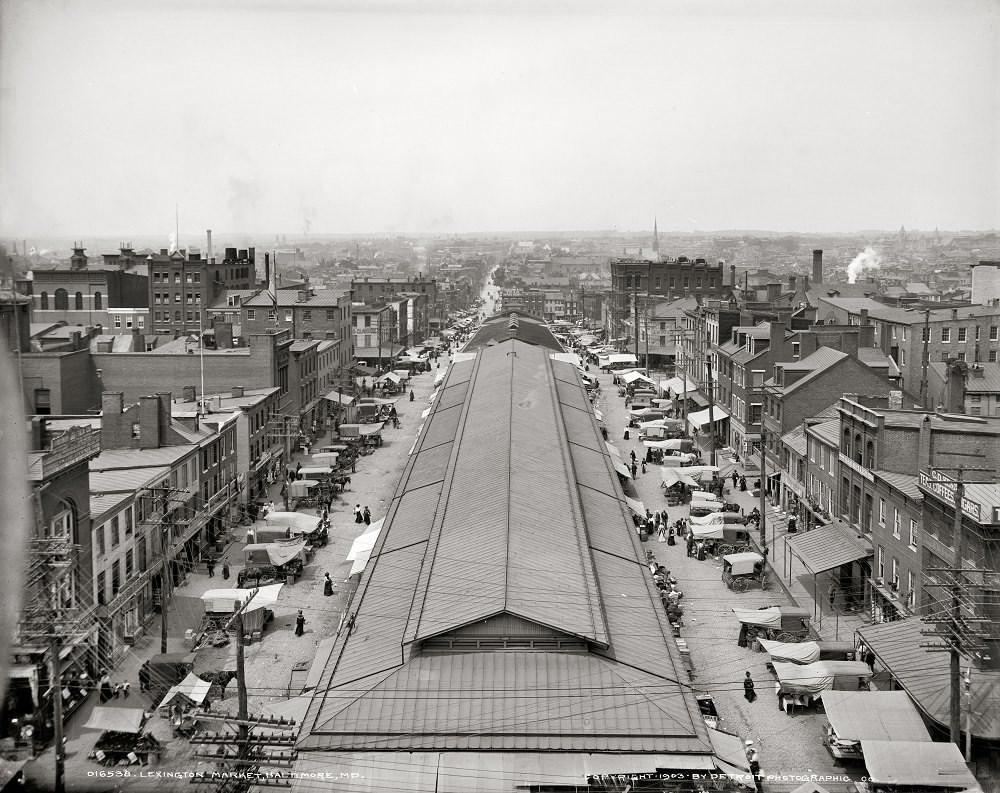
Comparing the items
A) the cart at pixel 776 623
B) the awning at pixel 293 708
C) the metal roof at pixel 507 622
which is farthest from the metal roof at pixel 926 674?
the awning at pixel 293 708

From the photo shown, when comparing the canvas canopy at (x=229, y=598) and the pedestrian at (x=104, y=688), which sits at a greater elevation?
the canvas canopy at (x=229, y=598)

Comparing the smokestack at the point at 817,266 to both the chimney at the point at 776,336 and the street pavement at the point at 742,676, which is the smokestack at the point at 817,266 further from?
the street pavement at the point at 742,676

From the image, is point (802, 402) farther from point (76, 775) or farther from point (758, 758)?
point (76, 775)

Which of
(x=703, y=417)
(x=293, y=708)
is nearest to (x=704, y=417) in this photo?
(x=703, y=417)

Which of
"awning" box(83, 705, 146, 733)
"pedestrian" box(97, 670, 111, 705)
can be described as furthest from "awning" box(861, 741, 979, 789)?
"pedestrian" box(97, 670, 111, 705)

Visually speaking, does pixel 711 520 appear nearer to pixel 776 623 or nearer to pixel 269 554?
pixel 776 623
